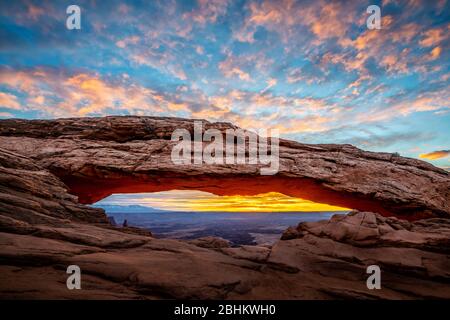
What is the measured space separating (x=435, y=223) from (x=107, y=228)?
18272 millimetres

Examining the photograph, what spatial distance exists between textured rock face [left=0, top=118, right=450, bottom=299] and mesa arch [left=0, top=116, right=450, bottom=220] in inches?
25.8

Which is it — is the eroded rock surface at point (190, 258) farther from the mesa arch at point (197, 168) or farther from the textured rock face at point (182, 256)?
the mesa arch at point (197, 168)

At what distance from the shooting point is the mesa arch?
1560 centimetres

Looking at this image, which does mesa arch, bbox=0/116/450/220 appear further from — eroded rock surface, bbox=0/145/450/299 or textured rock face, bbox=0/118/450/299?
eroded rock surface, bbox=0/145/450/299

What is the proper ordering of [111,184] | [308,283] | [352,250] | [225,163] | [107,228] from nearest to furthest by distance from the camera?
[308,283] < [352,250] < [107,228] < [225,163] < [111,184]

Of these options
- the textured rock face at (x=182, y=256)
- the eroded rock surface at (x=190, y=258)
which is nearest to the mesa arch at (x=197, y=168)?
the textured rock face at (x=182, y=256)

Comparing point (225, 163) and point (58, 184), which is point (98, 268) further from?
point (225, 163)

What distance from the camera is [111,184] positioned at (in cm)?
1791

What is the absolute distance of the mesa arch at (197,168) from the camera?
15602mm

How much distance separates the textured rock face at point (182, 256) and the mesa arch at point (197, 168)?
2.15ft

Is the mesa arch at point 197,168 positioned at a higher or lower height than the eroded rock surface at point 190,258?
higher

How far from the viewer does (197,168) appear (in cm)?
1620
